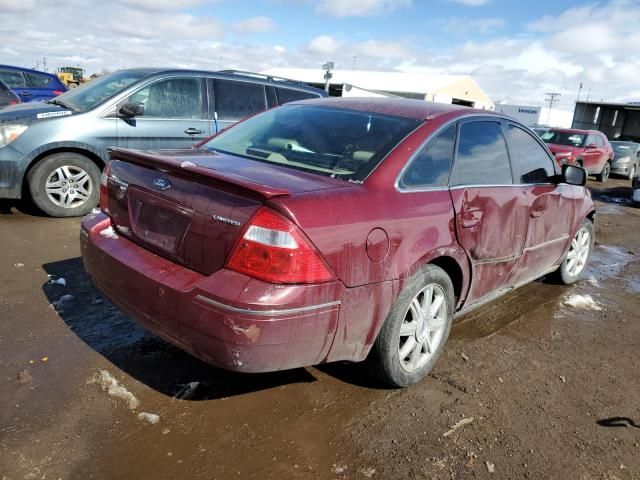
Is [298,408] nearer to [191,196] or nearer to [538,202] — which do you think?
[191,196]

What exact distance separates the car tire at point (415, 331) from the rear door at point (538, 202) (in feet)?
3.33

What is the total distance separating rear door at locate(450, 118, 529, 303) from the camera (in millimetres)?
3121

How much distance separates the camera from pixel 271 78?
24.3 ft

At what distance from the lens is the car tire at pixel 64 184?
5.61 m

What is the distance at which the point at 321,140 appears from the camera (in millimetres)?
3074

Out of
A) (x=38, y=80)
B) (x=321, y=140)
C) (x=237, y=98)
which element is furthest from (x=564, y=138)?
(x=38, y=80)

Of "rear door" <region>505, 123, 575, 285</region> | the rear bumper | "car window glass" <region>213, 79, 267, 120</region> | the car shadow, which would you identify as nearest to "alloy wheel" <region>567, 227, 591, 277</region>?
"rear door" <region>505, 123, 575, 285</region>

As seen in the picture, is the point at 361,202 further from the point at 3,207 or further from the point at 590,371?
the point at 3,207

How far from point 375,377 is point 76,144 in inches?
176

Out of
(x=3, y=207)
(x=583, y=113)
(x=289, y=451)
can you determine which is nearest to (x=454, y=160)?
(x=289, y=451)

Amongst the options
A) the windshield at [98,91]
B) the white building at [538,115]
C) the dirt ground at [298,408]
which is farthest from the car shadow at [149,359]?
the white building at [538,115]

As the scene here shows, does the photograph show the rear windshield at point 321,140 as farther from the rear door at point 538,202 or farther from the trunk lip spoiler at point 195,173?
the rear door at point 538,202

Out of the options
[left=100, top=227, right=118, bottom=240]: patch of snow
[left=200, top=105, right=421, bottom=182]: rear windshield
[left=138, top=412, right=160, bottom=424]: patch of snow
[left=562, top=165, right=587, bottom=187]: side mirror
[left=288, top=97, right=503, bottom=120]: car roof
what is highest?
[left=288, top=97, right=503, bottom=120]: car roof

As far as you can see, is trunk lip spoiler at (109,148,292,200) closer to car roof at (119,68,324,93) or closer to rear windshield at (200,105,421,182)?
rear windshield at (200,105,421,182)
